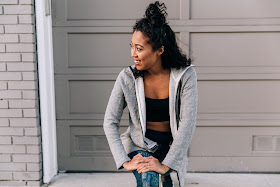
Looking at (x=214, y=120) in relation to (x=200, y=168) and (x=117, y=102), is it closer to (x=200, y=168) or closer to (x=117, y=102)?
(x=200, y=168)

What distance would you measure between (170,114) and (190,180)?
132 centimetres

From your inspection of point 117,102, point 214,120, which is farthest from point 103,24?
point 214,120

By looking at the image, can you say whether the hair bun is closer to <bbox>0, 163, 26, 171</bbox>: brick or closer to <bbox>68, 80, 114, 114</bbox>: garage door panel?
<bbox>68, 80, 114, 114</bbox>: garage door panel

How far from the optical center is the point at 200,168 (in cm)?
344

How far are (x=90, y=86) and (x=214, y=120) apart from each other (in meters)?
1.31

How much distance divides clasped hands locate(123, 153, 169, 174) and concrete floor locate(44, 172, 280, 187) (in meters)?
1.14

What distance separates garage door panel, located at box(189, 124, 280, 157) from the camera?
3.35 m

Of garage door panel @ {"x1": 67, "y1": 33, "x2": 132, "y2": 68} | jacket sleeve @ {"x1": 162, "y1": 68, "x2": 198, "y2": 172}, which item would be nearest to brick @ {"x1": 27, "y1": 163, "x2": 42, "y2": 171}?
garage door panel @ {"x1": 67, "y1": 33, "x2": 132, "y2": 68}

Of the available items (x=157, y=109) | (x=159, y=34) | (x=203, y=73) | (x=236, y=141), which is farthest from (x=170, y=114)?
(x=236, y=141)

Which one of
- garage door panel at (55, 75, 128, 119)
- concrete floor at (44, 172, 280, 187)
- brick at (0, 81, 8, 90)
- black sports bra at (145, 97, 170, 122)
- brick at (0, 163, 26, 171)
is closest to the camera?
black sports bra at (145, 97, 170, 122)

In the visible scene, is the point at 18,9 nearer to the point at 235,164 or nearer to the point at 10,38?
the point at 10,38

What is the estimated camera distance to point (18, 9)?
9.50 ft

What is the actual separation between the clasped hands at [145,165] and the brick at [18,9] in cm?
166

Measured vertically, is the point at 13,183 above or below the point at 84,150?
below
